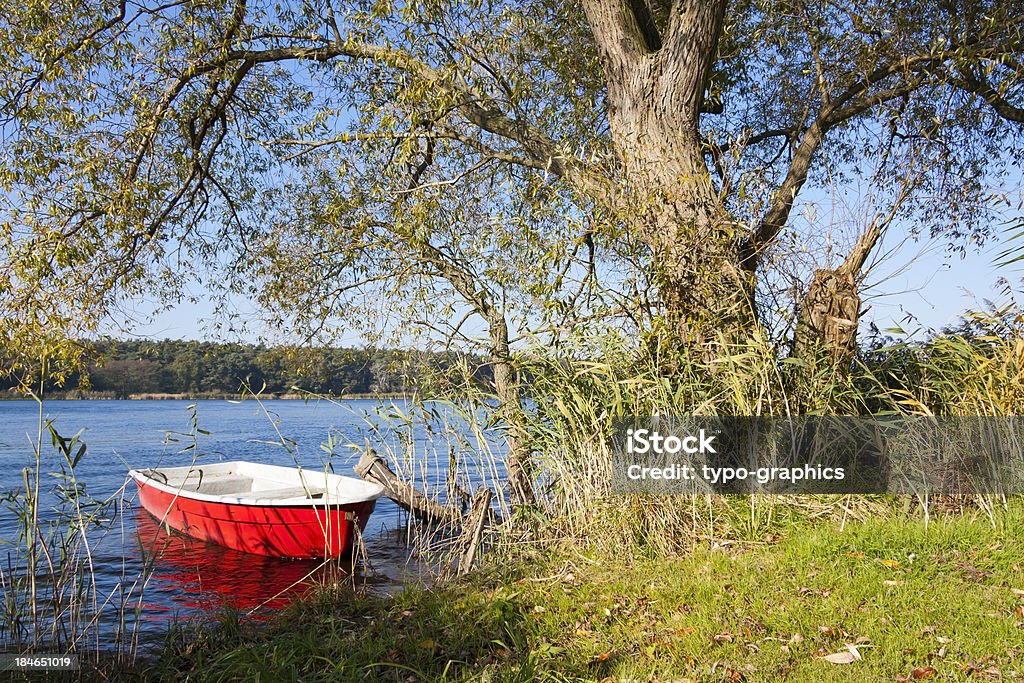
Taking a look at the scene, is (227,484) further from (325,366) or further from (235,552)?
(325,366)

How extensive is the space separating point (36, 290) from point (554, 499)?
5.82 metres

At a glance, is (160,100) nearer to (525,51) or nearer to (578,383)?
(525,51)

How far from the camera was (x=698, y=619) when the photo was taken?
4.17 metres

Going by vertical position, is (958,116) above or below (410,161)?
above

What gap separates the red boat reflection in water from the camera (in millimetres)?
7336

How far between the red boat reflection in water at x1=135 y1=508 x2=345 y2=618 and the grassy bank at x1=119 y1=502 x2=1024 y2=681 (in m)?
2.62

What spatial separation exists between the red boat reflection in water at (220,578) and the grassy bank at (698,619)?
8.58ft

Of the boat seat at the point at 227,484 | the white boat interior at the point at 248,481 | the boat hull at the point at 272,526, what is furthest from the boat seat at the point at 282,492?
the boat hull at the point at 272,526

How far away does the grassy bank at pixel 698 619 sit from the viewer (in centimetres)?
367

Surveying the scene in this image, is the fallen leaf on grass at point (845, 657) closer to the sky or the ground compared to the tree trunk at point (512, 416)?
closer to the ground

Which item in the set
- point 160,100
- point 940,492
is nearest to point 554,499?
point 940,492

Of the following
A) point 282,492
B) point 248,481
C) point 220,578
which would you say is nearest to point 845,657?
point 220,578

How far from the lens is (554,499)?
6070 millimetres

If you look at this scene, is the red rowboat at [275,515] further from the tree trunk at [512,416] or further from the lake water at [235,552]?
the tree trunk at [512,416]
